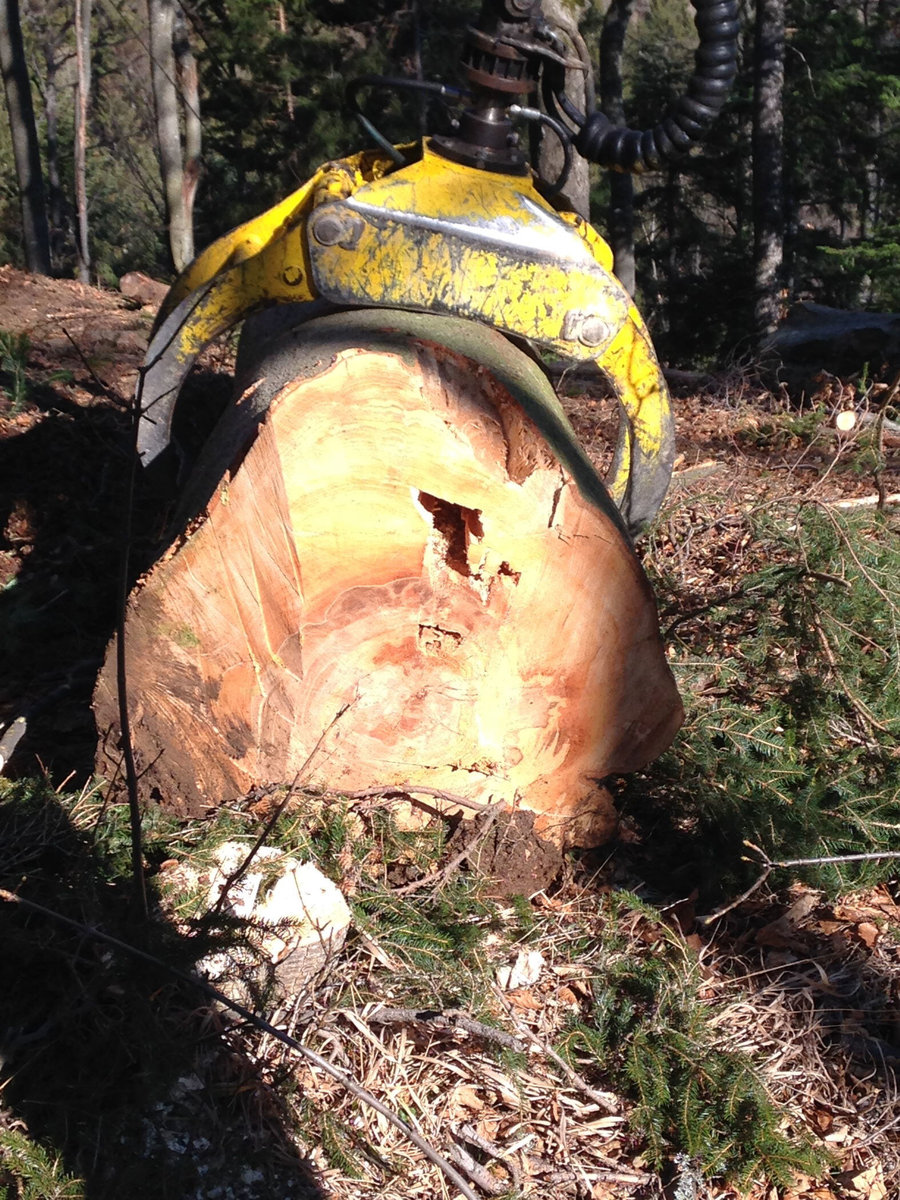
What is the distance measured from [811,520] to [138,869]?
245cm

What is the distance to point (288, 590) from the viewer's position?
2.44 m

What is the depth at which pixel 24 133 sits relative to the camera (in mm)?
11453

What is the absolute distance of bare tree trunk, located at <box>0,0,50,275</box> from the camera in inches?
439

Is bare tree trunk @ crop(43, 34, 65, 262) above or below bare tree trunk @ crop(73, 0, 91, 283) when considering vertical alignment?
below

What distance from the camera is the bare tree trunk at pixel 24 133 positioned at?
36.6 feet

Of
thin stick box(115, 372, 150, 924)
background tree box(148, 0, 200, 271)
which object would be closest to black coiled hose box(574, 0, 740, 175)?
thin stick box(115, 372, 150, 924)

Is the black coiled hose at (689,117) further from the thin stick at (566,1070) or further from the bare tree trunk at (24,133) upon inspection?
the bare tree trunk at (24,133)

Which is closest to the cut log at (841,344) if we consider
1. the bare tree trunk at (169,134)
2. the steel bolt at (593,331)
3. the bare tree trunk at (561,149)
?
the bare tree trunk at (561,149)

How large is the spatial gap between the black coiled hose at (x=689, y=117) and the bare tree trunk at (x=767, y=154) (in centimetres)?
1050

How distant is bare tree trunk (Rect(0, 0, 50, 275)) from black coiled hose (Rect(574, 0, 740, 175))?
32.6 ft

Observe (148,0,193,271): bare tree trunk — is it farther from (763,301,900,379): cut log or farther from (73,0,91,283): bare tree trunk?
(763,301,900,379): cut log

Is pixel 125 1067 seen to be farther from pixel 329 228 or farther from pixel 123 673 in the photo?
pixel 329 228

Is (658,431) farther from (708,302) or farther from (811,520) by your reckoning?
(708,302)

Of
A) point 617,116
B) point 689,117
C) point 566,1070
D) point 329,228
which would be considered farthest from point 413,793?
point 617,116
